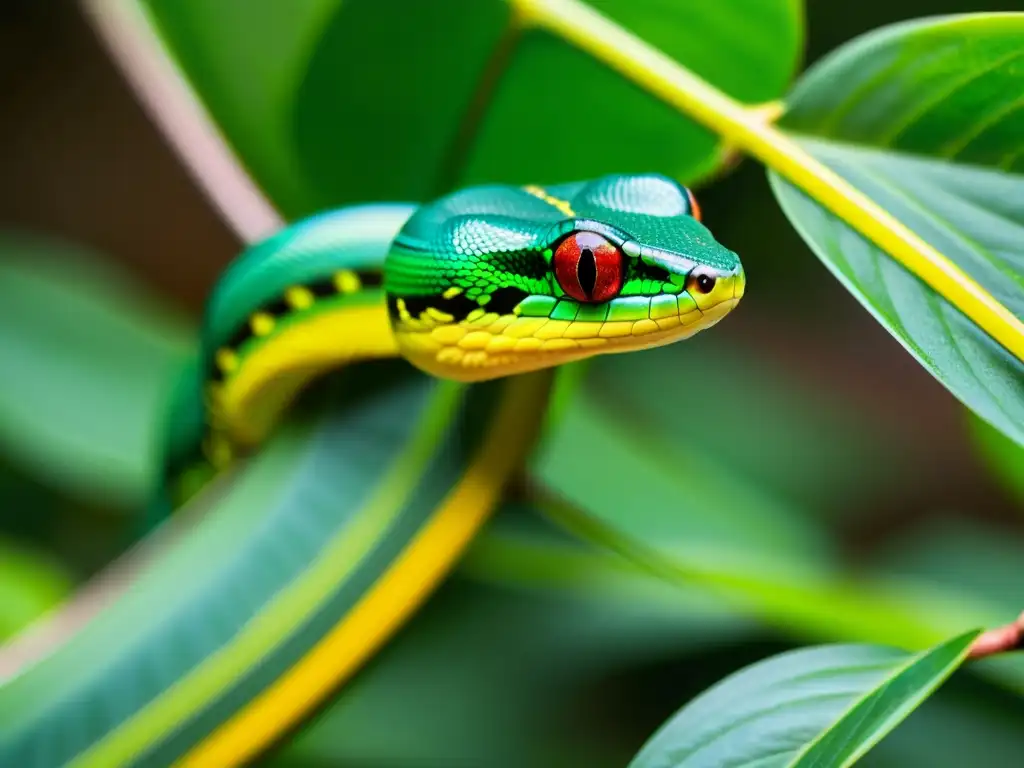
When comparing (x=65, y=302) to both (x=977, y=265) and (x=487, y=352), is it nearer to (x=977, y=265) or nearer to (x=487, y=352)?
(x=487, y=352)

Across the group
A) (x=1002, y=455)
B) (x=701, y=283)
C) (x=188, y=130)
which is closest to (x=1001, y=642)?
(x=701, y=283)

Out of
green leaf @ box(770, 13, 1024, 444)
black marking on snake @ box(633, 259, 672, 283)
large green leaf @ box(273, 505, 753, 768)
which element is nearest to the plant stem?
green leaf @ box(770, 13, 1024, 444)

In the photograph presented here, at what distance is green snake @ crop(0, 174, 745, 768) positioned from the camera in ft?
2.23

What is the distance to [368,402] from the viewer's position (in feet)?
3.32

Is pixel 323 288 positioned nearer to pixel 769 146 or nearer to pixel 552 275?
pixel 552 275

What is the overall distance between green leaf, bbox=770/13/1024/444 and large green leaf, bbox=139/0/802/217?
0.13 metres

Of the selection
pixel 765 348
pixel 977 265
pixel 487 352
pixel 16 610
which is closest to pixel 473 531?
pixel 487 352

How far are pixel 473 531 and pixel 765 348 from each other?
130 cm

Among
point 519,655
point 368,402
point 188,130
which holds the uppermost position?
point 188,130

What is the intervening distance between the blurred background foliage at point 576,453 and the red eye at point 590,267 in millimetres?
242

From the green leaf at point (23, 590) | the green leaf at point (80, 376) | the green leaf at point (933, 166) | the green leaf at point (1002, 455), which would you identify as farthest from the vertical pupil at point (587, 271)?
the green leaf at point (23, 590)

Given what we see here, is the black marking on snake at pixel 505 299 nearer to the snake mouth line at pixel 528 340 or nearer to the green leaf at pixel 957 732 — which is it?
the snake mouth line at pixel 528 340

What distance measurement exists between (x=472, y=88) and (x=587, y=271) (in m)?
0.30

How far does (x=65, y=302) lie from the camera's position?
5.03 ft
